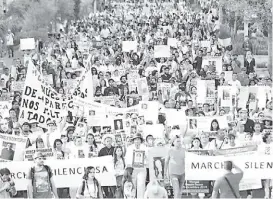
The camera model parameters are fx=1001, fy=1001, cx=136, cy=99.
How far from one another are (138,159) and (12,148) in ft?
5.48

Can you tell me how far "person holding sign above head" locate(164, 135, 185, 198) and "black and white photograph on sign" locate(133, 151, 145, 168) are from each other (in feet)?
1.20

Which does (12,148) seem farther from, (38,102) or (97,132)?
(97,132)

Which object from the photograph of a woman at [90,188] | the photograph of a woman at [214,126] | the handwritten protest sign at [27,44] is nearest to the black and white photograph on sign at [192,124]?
the photograph of a woman at [214,126]

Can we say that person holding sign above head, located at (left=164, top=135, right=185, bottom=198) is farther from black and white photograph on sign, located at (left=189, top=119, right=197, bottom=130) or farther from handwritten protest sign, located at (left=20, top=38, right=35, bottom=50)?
handwritten protest sign, located at (left=20, top=38, right=35, bottom=50)

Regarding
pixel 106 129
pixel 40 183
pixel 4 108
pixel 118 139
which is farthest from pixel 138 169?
pixel 4 108

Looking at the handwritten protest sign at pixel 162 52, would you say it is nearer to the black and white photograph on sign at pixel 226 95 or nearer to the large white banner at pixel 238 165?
the black and white photograph on sign at pixel 226 95

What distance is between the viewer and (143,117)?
15.8 m

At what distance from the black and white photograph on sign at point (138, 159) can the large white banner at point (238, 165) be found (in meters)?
0.67

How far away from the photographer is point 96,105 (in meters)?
16.0

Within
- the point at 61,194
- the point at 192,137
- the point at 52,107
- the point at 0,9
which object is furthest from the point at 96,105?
the point at 0,9

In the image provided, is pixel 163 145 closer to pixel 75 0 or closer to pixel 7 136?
pixel 7 136

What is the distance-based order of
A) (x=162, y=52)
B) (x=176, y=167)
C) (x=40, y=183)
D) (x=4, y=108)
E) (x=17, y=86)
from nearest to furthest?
(x=40, y=183), (x=176, y=167), (x=4, y=108), (x=17, y=86), (x=162, y=52)

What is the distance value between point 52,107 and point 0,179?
3075mm

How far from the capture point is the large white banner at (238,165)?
41.7 feet
